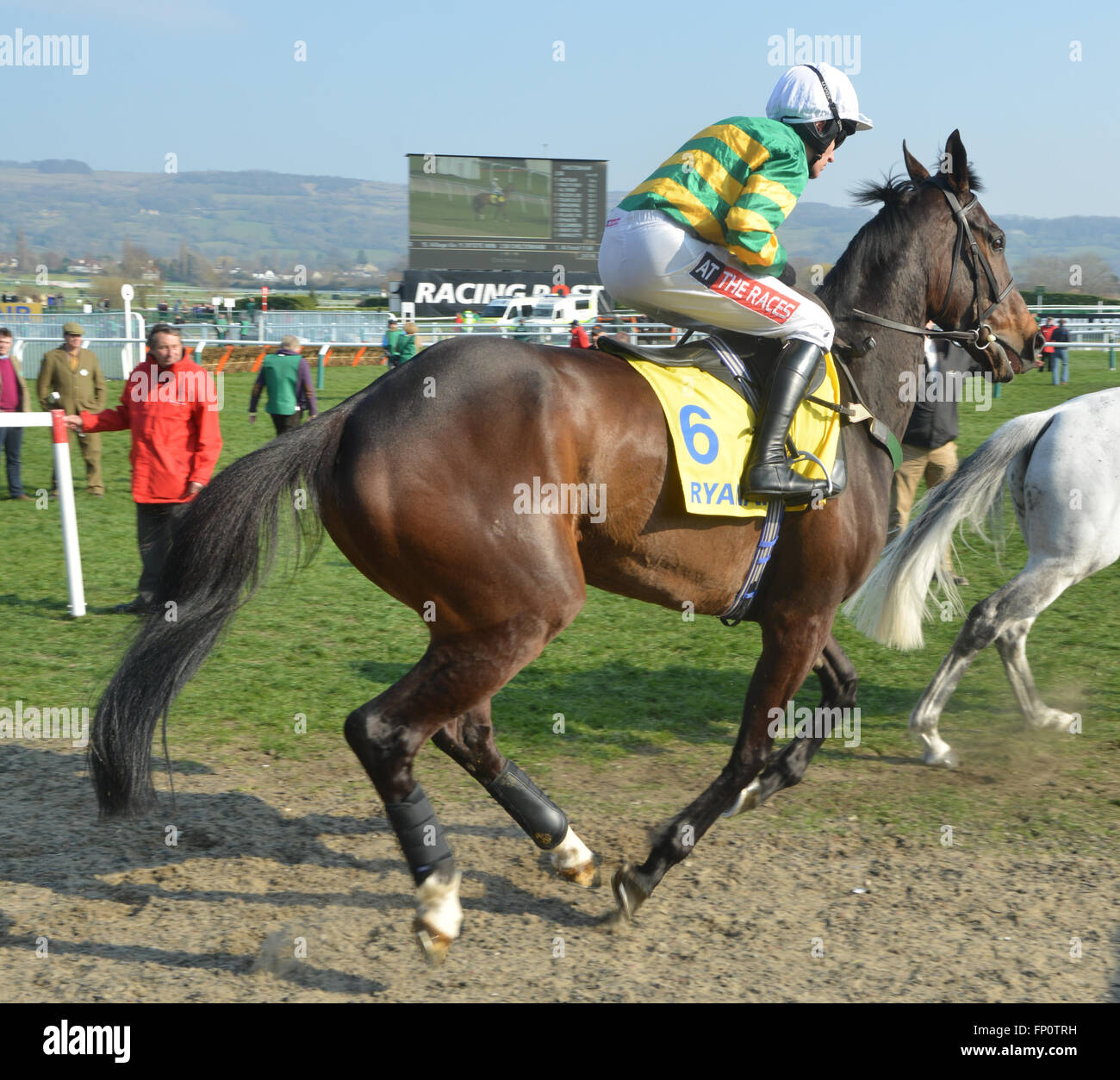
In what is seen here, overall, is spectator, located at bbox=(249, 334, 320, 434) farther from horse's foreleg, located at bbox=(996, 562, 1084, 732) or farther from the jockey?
the jockey

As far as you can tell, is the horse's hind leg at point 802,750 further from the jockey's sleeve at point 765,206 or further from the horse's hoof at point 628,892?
the jockey's sleeve at point 765,206

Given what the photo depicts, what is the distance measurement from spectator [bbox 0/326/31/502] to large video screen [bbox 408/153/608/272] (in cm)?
2792

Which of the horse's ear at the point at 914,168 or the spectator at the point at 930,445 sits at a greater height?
the horse's ear at the point at 914,168

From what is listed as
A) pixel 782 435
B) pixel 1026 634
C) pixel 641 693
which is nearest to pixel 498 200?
pixel 641 693

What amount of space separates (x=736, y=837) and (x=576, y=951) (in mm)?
1023

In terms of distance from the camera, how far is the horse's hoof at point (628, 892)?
340 centimetres

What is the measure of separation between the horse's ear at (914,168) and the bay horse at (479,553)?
1108 millimetres

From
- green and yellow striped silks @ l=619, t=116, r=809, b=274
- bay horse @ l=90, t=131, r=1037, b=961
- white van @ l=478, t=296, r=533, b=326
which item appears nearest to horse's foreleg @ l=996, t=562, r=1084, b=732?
bay horse @ l=90, t=131, r=1037, b=961

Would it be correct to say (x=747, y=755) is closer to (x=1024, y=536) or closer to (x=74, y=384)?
(x=1024, y=536)

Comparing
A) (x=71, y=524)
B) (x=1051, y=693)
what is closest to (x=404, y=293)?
(x=71, y=524)

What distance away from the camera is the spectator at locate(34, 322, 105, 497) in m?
11.6

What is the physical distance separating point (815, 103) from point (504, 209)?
122 feet

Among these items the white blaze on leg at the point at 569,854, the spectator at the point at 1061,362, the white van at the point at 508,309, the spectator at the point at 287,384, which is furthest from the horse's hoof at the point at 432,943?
the white van at the point at 508,309

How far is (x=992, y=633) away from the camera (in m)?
4.92
